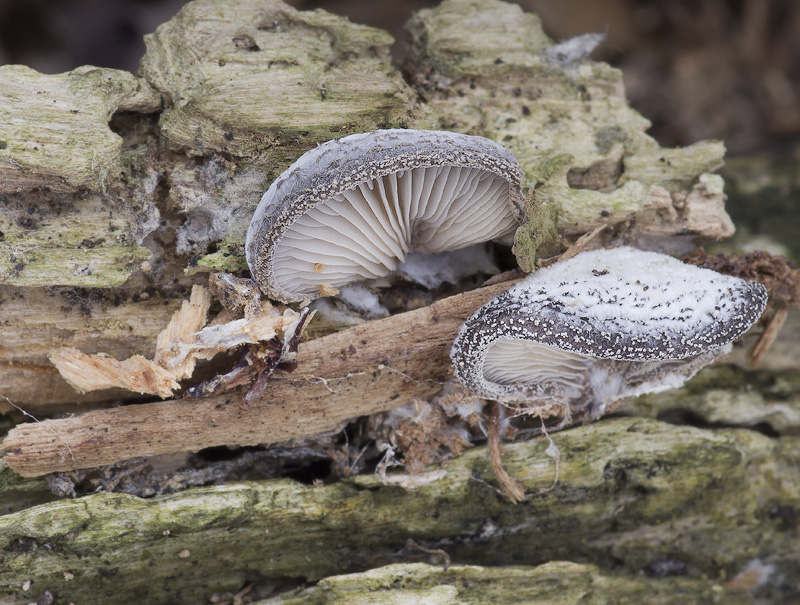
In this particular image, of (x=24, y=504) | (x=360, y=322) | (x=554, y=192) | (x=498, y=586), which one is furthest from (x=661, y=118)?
(x=24, y=504)

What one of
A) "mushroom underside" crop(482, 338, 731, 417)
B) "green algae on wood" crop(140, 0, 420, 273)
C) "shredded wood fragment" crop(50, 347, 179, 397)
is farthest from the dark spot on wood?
"mushroom underside" crop(482, 338, 731, 417)

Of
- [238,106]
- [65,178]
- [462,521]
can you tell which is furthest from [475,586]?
[65,178]

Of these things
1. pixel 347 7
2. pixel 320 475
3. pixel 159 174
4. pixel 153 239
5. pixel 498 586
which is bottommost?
pixel 498 586

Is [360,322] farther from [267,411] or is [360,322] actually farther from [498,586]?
[498,586]

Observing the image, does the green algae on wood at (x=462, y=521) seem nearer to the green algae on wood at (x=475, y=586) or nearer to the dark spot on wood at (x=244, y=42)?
the green algae on wood at (x=475, y=586)

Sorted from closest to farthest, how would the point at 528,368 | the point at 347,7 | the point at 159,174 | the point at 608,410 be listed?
the point at 159,174 → the point at 528,368 → the point at 608,410 → the point at 347,7

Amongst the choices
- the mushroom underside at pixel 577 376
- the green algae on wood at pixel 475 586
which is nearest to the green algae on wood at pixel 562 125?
the mushroom underside at pixel 577 376
